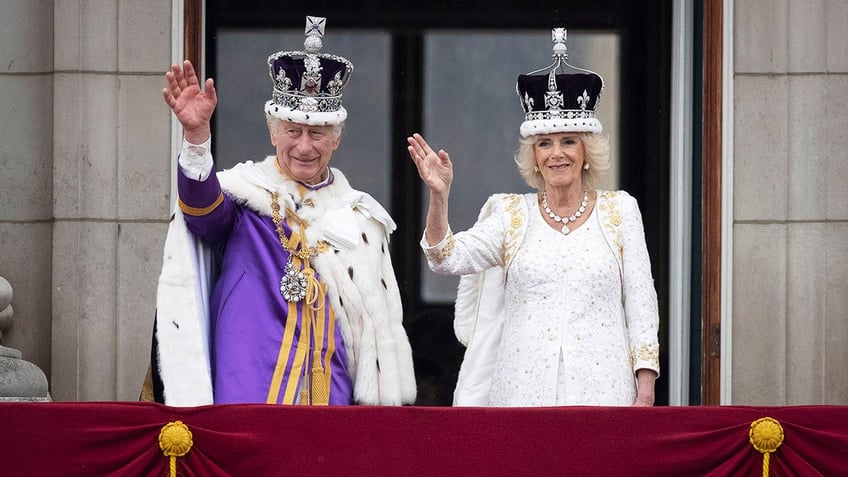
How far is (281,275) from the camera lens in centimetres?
475

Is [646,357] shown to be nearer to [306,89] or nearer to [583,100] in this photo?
[583,100]

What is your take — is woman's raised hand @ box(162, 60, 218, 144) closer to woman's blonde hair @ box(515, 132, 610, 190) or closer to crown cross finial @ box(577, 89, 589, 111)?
woman's blonde hair @ box(515, 132, 610, 190)

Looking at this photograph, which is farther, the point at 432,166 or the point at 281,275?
the point at 281,275

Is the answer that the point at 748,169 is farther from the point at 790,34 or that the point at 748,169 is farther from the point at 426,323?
the point at 426,323

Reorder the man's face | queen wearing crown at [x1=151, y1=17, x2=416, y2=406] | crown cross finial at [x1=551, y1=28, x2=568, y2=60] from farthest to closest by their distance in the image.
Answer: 1. crown cross finial at [x1=551, y1=28, x2=568, y2=60]
2. the man's face
3. queen wearing crown at [x1=151, y1=17, x2=416, y2=406]

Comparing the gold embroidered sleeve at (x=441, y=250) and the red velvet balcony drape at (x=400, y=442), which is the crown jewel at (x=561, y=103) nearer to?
the gold embroidered sleeve at (x=441, y=250)

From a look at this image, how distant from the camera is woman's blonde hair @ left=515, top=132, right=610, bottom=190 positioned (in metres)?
4.92

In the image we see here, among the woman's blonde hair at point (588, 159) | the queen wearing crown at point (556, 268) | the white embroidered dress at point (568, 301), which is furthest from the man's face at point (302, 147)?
the woman's blonde hair at point (588, 159)

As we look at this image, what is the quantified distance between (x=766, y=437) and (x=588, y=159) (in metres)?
1.33

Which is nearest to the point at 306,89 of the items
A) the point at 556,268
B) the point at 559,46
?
the point at 559,46

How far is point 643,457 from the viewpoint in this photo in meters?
3.92

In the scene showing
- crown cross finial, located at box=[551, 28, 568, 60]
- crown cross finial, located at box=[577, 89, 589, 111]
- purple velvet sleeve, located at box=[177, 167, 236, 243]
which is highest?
crown cross finial, located at box=[551, 28, 568, 60]

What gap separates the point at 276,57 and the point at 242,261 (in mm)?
690

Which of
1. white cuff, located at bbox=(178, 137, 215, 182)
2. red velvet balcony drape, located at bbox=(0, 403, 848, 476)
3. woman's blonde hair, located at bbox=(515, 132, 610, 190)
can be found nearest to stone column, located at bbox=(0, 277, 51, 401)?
white cuff, located at bbox=(178, 137, 215, 182)
